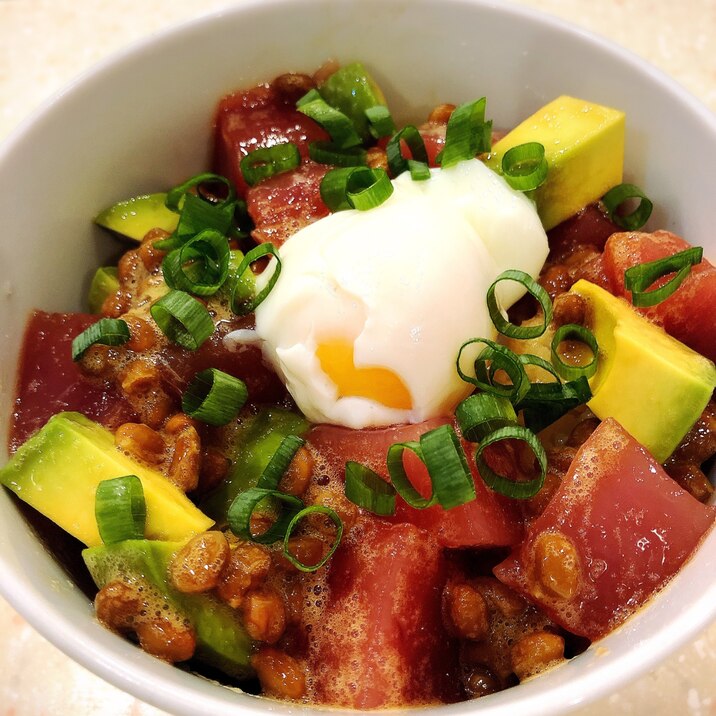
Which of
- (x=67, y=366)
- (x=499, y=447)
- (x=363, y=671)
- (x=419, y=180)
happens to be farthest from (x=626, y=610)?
(x=67, y=366)

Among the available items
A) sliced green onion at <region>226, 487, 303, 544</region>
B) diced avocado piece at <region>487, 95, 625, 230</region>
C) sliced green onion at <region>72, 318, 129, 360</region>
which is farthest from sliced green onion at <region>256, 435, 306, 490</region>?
diced avocado piece at <region>487, 95, 625, 230</region>

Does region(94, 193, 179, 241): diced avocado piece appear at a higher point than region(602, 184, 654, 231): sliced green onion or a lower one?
higher

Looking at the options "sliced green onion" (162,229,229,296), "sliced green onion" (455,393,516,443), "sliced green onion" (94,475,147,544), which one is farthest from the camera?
"sliced green onion" (162,229,229,296)

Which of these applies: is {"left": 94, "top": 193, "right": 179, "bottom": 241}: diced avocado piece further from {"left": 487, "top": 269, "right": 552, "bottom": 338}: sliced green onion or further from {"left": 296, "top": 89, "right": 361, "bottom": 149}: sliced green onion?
{"left": 487, "top": 269, "right": 552, "bottom": 338}: sliced green onion

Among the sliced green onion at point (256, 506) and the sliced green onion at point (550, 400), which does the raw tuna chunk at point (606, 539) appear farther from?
the sliced green onion at point (256, 506)

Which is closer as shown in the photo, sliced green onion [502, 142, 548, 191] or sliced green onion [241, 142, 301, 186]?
sliced green onion [502, 142, 548, 191]

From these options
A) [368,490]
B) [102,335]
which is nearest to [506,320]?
[368,490]

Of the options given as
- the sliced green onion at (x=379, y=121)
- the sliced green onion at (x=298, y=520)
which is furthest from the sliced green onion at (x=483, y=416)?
the sliced green onion at (x=379, y=121)
